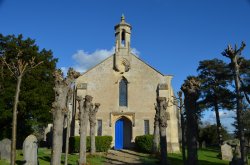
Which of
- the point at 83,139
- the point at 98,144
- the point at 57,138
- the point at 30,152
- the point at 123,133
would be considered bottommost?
the point at 98,144

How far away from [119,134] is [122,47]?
11.0 meters

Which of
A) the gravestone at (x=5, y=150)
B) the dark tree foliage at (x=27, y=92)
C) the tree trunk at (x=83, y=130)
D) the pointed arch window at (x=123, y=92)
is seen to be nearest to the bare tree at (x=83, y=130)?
the tree trunk at (x=83, y=130)

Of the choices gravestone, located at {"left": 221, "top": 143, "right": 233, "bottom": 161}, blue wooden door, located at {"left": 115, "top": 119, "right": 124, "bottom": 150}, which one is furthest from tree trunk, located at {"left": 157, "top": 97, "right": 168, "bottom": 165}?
blue wooden door, located at {"left": 115, "top": 119, "right": 124, "bottom": 150}

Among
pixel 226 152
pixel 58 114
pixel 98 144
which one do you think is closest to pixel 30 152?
pixel 58 114

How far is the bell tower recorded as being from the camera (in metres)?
40.0

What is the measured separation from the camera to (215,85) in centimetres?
4744

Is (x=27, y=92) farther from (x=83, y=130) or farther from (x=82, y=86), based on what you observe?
(x=83, y=130)

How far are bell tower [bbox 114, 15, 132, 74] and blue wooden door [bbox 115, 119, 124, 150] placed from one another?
20.6 feet

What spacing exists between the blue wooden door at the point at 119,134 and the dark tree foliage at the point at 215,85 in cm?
1353

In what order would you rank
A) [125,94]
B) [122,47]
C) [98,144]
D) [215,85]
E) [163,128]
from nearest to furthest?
[163,128] < [98,144] < [125,94] < [122,47] < [215,85]

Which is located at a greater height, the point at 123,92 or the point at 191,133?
the point at 123,92

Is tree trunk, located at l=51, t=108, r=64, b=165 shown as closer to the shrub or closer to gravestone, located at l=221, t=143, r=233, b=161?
the shrub

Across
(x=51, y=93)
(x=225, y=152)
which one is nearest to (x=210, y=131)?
(x=225, y=152)

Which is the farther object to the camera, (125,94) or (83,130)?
(125,94)
